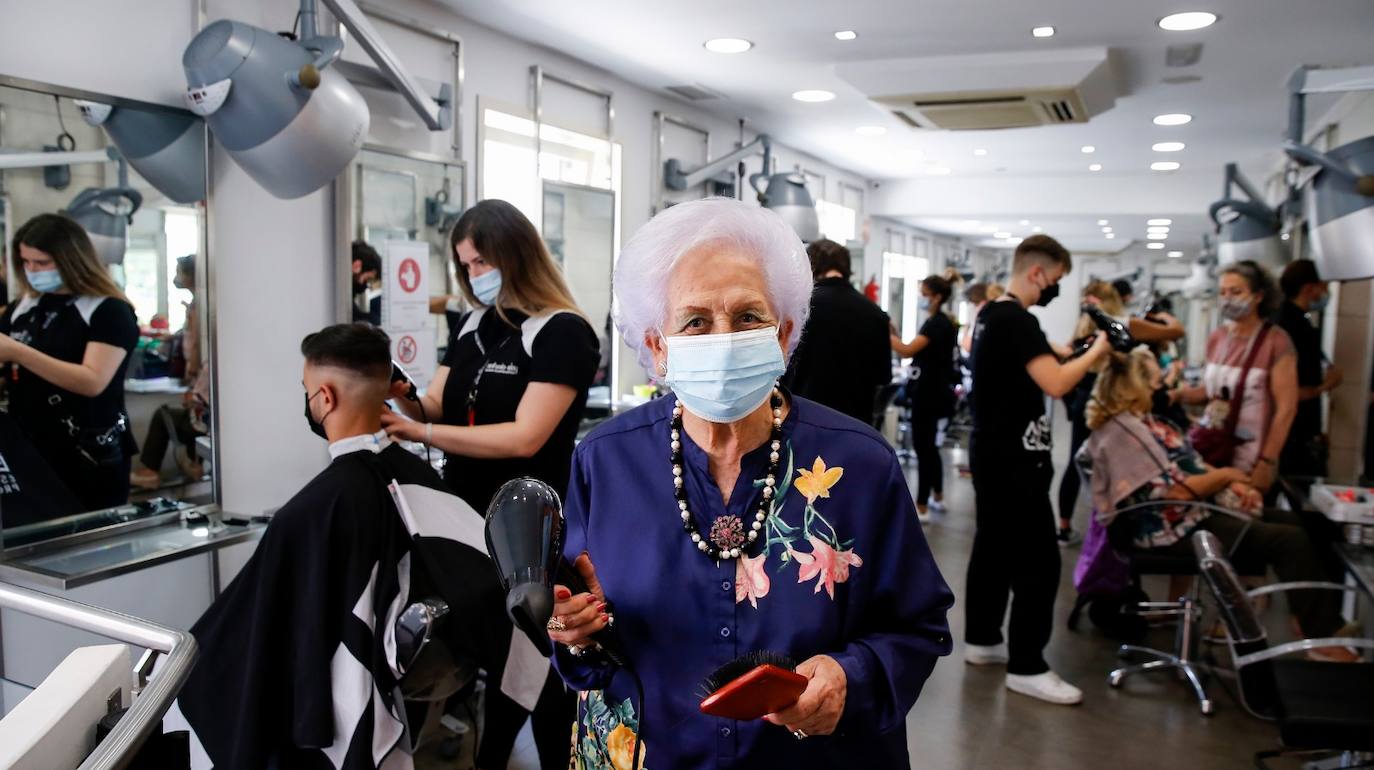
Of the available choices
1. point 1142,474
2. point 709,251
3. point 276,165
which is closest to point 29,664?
point 276,165

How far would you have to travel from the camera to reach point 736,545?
1120 millimetres

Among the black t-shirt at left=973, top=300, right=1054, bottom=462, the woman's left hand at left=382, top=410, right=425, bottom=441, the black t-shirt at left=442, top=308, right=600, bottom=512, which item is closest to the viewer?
the woman's left hand at left=382, top=410, right=425, bottom=441

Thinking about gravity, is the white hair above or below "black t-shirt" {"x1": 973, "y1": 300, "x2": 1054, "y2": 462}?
above

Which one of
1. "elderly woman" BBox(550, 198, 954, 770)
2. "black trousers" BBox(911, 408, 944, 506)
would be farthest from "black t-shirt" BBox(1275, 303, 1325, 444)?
"elderly woman" BBox(550, 198, 954, 770)

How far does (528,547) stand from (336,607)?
3.32ft

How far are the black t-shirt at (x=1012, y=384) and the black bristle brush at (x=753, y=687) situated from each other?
2.28 metres

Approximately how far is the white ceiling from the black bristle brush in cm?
308

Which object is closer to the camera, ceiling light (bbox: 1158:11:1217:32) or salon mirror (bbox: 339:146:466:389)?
salon mirror (bbox: 339:146:466:389)

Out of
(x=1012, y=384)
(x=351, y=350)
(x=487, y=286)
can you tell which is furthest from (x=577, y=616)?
(x=1012, y=384)

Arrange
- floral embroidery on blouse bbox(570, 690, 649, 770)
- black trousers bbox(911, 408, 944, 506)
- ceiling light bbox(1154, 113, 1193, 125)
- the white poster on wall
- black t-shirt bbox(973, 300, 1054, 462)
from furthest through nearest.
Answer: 1. black trousers bbox(911, 408, 944, 506)
2. ceiling light bbox(1154, 113, 1193, 125)
3. the white poster on wall
4. black t-shirt bbox(973, 300, 1054, 462)
5. floral embroidery on blouse bbox(570, 690, 649, 770)

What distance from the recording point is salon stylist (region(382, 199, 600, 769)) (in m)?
2.18

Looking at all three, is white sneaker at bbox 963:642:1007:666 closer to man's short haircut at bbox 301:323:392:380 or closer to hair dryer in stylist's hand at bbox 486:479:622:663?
man's short haircut at bbox 301:323:392:380

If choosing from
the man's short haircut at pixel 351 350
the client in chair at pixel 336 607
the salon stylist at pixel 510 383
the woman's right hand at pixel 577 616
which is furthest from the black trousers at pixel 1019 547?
the woman's right hand at pixel 577 616

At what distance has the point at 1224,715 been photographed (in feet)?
10.6
